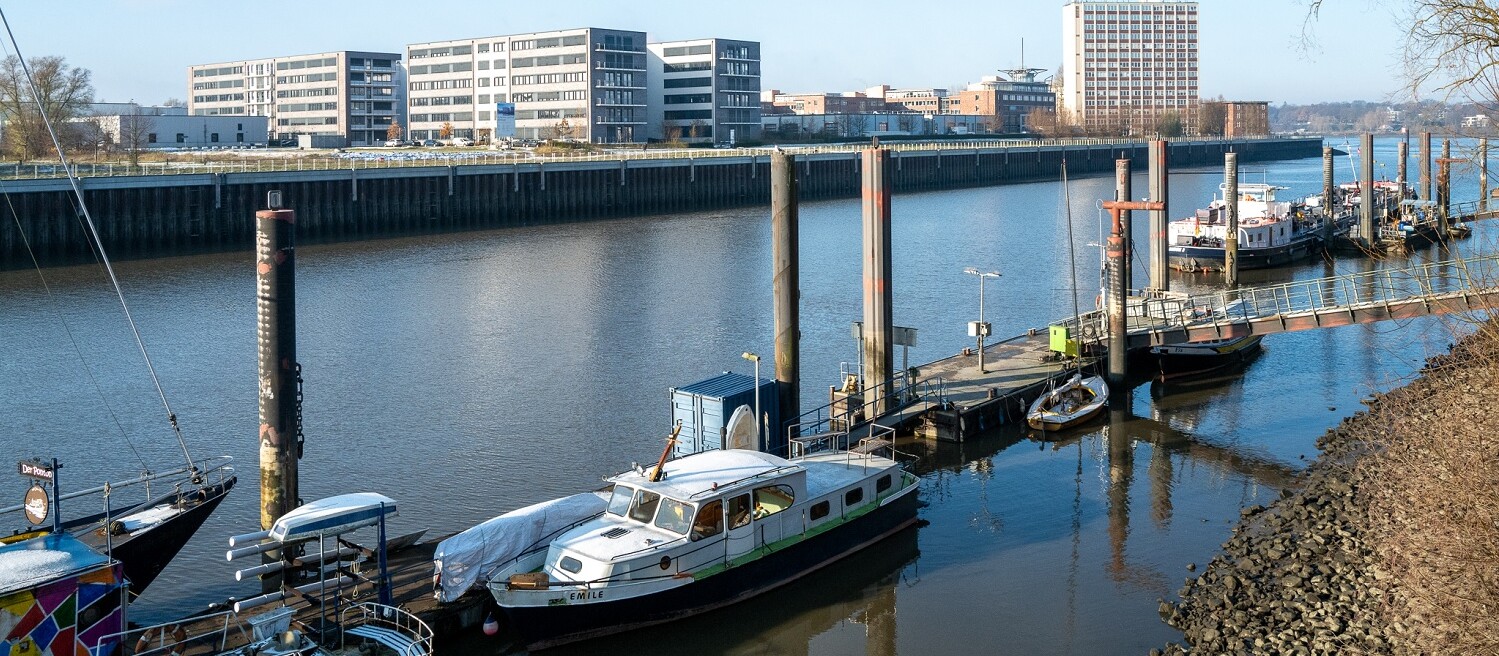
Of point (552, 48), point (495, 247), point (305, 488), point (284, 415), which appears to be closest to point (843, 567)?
point (284, 415)

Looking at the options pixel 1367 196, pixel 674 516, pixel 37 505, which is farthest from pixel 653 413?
pixel 1367 196

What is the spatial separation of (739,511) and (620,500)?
5.94 feet

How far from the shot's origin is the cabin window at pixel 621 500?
2070 cm

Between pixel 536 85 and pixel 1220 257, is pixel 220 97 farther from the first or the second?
pixel 1220 257

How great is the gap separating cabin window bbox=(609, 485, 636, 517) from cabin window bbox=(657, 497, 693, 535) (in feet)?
1.91

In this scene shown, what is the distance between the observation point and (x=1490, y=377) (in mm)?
19078

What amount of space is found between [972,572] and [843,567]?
221cm

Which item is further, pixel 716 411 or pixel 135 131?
pixel 135 131

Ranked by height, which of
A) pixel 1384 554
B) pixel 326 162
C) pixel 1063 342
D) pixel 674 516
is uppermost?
→ pixel 326 162

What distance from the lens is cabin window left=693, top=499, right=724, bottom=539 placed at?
20.4m

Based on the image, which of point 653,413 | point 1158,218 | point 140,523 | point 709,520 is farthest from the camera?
point 1158,218

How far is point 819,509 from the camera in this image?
2269 cm

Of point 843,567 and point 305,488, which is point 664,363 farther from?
point 843,567

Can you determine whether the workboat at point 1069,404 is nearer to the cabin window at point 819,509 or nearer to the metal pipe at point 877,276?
the metal pipe at point 877,276
